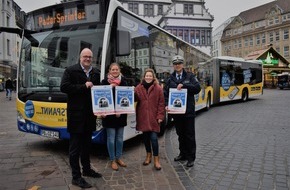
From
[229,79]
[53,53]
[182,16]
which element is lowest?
[229,79]

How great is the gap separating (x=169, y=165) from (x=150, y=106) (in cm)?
117

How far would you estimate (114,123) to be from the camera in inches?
203

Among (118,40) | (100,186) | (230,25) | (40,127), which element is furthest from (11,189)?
(230,25)

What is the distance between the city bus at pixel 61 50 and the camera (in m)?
5.87

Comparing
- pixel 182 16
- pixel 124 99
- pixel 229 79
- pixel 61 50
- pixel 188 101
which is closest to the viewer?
pixel 124 99

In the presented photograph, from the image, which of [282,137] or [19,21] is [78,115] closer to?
[282,137]

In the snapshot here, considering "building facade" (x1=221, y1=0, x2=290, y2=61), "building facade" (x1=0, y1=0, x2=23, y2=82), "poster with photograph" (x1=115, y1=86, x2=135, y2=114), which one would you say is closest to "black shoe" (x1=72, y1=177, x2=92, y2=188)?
"poster with photograph" (x1=115, y1=86, x2=135, y2=114)

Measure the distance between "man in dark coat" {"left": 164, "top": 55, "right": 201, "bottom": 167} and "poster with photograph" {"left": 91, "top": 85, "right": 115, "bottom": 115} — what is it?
1223 mm

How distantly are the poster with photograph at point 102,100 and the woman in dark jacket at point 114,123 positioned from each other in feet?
0.79

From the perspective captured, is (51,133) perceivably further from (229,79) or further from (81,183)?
(229,79)

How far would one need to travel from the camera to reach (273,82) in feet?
159

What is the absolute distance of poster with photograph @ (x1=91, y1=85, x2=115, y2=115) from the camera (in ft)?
15.0

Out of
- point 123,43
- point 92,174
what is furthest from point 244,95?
point 92,174

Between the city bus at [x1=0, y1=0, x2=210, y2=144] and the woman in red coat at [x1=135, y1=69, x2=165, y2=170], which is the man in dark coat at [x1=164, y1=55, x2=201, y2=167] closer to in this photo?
the woman in red coat at [x1=135, y1=69, x2=165, y2=170]
